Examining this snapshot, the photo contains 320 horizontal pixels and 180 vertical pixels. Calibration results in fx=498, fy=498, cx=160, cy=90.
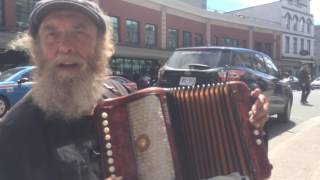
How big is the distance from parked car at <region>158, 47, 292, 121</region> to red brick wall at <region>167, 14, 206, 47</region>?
24.1 metres

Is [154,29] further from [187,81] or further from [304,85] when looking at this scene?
[187,81]

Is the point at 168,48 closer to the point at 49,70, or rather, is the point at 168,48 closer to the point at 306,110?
the point at 306,110

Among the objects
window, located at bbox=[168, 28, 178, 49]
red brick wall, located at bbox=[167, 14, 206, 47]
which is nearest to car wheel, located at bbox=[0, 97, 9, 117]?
window, located at bbox=[168, 28, 178, 49]

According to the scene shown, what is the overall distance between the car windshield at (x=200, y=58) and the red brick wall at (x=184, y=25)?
80.6ft

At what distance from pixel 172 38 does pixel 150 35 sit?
283 cm

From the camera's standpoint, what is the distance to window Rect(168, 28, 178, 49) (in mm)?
34219

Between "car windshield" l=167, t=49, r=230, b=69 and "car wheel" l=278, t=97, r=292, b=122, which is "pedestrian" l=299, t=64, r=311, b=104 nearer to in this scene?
"car wheel" l=278, t=97, r=292, b=122

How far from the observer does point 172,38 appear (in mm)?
34625

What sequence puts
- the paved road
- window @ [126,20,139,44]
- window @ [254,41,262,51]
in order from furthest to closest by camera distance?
window @ [254,41,262,51]
window @ [126,20,139,44]
the paved road

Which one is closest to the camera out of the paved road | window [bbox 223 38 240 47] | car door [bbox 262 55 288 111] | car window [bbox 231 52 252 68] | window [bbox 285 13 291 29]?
car window [bbox 231 52 252 68]

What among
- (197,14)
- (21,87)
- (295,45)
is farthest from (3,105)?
(295,45)

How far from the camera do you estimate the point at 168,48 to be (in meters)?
33.6

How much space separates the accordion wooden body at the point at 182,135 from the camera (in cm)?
211

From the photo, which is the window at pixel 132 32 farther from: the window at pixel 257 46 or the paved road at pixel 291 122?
the window at pixel 257 46
